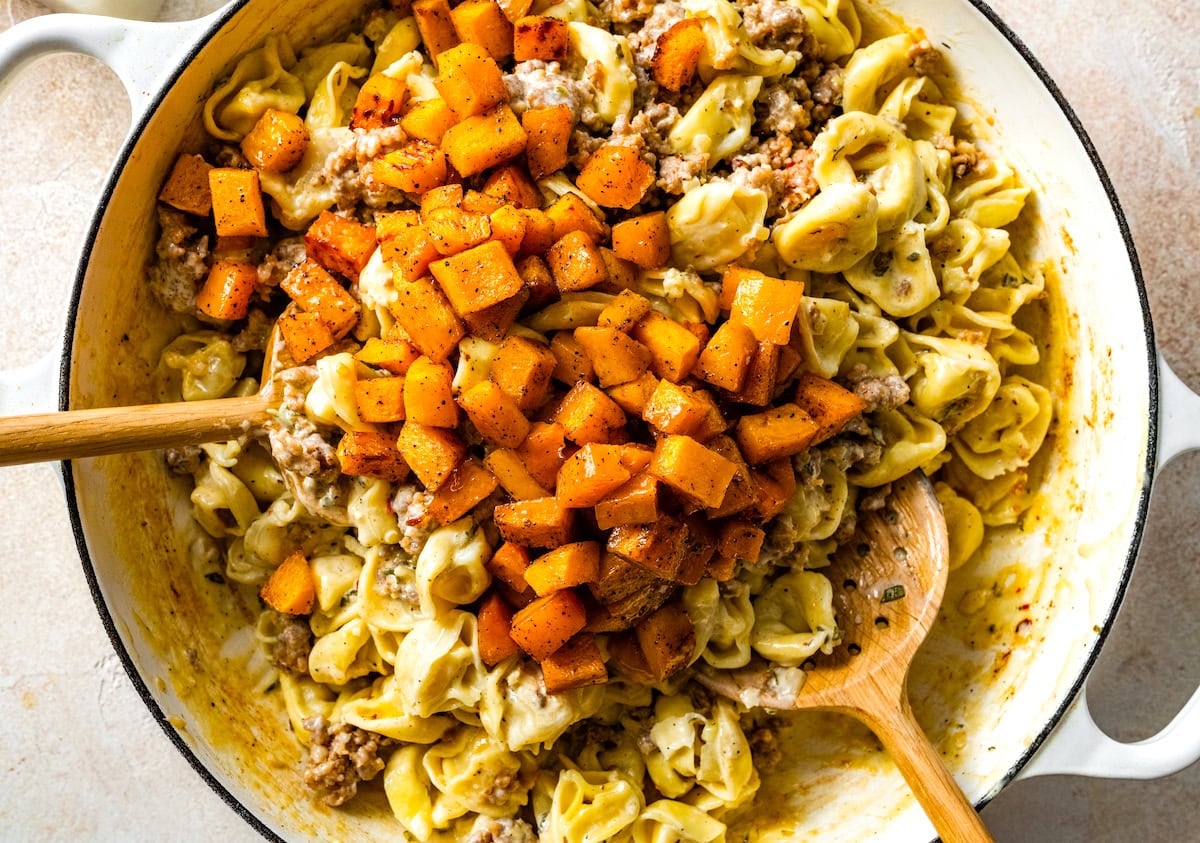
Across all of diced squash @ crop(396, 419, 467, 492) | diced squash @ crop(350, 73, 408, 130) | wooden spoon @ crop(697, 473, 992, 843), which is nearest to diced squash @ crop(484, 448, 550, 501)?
diced squash @ crop(396, 419, 467, 492)

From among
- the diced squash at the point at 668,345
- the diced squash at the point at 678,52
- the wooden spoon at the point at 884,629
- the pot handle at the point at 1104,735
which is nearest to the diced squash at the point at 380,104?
the diced squash at the point at 678,52

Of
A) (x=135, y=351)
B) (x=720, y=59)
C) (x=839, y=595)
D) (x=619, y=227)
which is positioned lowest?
(x=839, y=595)

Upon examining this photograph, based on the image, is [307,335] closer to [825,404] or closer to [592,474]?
[592,474]

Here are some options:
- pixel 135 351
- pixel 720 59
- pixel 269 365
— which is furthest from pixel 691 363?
pixel 135 351

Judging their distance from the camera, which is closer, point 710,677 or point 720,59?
point 720,59

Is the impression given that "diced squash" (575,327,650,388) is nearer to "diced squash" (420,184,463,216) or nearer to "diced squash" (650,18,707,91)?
"diced squash" (420,184,463,216)

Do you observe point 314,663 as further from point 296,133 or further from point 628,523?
point 296,133

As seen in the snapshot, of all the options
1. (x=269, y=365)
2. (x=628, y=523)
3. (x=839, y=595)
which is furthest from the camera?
(x=839, y=595)

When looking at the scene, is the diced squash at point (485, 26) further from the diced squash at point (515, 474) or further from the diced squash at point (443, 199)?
the diced squash at point (515, 474)
